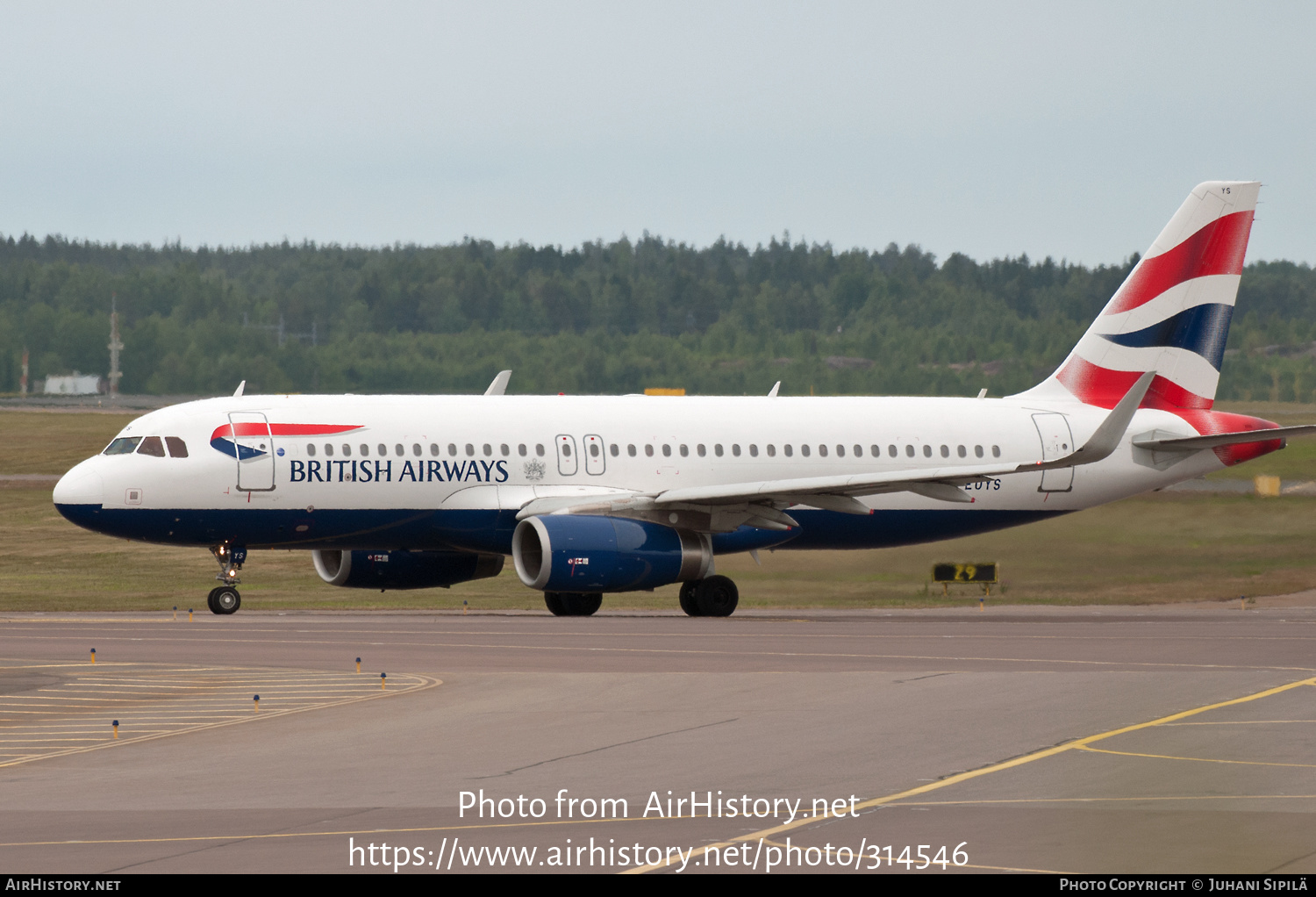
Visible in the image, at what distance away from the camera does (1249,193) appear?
143ft

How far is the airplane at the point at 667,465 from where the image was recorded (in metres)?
36.0

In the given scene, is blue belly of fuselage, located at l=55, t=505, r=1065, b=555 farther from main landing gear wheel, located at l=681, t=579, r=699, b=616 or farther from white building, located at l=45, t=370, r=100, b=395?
white building, located at l=45, t=370, r=100, b=395

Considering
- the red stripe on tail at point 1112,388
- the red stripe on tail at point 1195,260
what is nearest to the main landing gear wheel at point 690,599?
the red stripe on tail at point 1112,388

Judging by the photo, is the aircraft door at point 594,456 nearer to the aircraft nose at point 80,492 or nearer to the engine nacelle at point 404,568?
the engine nacelle at point 404,568

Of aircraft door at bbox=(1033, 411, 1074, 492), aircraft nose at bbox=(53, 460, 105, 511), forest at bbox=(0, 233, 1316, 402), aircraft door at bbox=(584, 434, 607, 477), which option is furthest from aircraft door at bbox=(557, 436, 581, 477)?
forest at bbox=(0, 233, 1316, 402)

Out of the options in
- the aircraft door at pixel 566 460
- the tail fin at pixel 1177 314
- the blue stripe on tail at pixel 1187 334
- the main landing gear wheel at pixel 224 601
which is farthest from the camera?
the blue stripe on tail at pixel 1187 334

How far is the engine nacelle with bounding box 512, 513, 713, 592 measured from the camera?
1380 inches

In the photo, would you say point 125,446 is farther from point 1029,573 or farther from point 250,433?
point 1029,573

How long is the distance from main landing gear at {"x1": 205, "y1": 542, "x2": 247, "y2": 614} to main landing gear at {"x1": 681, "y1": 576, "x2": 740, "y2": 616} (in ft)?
28.0

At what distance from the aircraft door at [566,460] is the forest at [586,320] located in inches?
1949

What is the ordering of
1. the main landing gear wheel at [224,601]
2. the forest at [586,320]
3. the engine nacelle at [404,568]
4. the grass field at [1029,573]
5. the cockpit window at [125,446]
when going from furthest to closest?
the forest at [586,320] < the grass field at [1029,573] < the engine nacelle at [404,568] < the main landing gear wheel at [224,601] < the cockpit window at [125,446]

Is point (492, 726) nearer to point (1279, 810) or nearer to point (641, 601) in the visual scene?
point (1279, 810)

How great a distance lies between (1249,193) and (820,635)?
18.3 m

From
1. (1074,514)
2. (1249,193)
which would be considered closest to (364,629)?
(1074,514)
